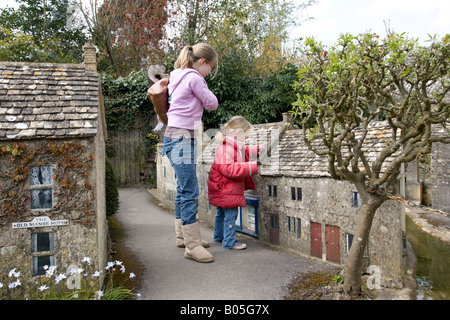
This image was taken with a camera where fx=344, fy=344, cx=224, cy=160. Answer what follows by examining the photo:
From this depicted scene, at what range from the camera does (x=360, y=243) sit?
3.84 metres

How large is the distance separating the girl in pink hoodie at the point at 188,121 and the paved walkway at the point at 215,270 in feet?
1.10

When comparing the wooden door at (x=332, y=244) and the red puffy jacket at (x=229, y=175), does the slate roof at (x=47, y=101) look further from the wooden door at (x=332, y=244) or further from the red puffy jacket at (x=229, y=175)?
the wooden door at (x=332, y=244)

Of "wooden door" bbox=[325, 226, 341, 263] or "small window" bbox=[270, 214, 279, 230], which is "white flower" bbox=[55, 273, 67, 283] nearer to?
"small window" bbox=[270, 214, 279, 230]

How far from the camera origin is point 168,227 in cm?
689

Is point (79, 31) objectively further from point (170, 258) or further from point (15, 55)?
point (170, 258)

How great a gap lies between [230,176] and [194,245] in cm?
112

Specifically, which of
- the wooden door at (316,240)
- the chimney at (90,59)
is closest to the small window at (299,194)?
the wooden door at (316,240)

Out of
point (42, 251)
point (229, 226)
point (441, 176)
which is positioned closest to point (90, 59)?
point (42, 251)

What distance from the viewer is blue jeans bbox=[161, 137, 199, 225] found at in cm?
452

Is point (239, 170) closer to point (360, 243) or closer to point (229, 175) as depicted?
point (229, 175)

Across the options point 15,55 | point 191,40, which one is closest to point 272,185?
point 191,40

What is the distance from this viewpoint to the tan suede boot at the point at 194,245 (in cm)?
470

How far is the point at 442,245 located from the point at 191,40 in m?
10.7

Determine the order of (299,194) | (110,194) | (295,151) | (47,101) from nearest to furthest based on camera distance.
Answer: (47,101) < (299,194) < (295,151) < (110,194)
